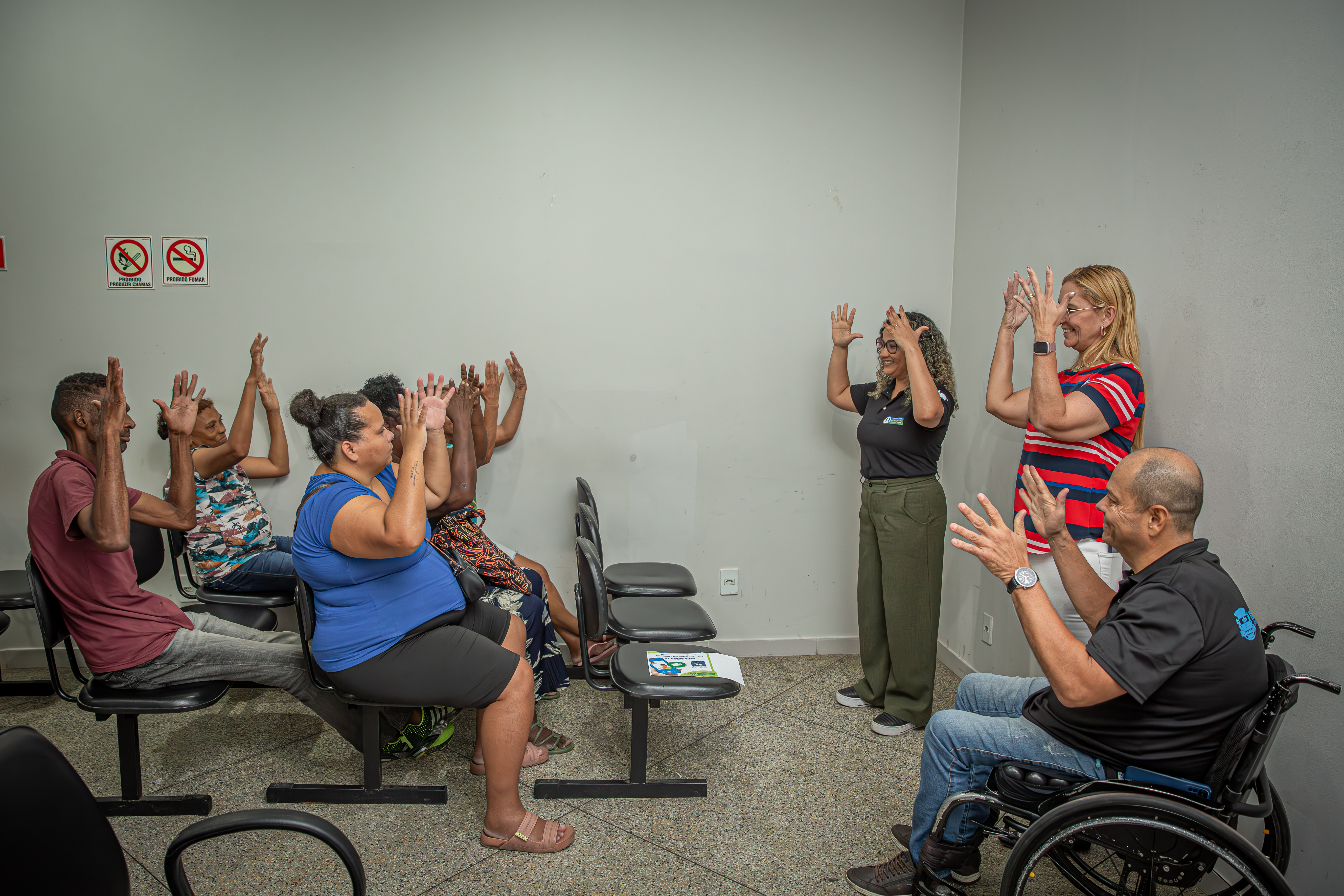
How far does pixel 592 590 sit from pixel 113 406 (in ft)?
4.74

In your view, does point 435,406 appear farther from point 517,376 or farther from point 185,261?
point 185,261

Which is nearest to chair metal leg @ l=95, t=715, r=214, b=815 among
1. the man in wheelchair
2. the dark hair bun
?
the dark hair bun

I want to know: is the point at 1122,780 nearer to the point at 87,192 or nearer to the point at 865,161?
the point at 865,161

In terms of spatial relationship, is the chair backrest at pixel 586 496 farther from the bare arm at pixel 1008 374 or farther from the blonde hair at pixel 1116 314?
the blonde hair at pixel 1116 314

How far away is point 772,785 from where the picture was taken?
2504mm

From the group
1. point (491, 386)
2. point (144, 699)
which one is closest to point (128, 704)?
point (144, 699)

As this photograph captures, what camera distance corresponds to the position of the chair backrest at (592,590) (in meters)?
2.23

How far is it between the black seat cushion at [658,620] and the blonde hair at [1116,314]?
150 centimetres

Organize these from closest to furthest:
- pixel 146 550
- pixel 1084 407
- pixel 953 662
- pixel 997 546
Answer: pixel 997 546, pixel 1084 407, pixel 146 550, pixel 953 662

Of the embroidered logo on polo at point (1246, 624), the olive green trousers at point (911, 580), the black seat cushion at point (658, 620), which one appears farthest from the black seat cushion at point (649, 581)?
the embroidered logo on polo at point (1246, 624)

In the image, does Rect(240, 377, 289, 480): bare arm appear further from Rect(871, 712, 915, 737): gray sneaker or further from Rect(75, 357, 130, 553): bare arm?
Rect(871, 712, 915, 737): gray sneaker

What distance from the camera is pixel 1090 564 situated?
2033mm

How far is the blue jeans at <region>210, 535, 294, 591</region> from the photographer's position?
2926 millimetres

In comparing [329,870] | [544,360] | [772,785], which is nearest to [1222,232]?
[772,785]
